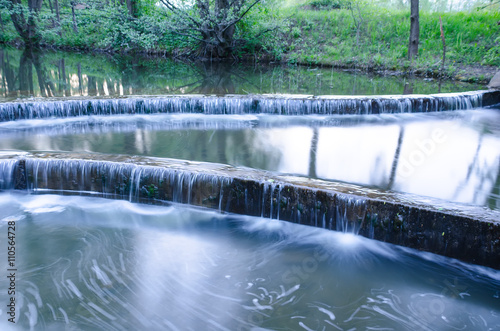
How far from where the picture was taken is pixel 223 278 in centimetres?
354

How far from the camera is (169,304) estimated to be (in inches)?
127

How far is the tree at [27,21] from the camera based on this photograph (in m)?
20.9

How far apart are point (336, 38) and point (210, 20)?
6.95 meters

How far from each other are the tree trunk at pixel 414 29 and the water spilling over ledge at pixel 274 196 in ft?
40.7

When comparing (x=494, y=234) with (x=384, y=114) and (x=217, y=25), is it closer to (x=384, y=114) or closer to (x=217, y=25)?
(x=384, y=114)

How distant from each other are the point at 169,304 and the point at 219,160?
8.95 feet

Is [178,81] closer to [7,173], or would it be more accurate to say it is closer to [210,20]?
[210,20]

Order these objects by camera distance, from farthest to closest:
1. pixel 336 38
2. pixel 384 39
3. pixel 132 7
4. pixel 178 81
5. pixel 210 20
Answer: pixel 132 7 → pixel 336 38 → pixel 384 39 → pixel 210 20 → pixel 178 81

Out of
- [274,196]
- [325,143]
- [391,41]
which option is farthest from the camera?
[391,41]

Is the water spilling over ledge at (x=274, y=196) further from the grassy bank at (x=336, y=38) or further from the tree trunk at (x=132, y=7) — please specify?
the tree trunk at (x=132, y=7)

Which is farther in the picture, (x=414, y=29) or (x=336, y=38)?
(x=336, y=38)

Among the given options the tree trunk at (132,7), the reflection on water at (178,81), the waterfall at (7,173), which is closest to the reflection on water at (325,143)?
the waterfall at (7,173)

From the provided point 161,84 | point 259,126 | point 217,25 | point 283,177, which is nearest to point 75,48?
point 217,25

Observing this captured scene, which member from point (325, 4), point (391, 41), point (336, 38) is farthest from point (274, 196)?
point (325, 4)
